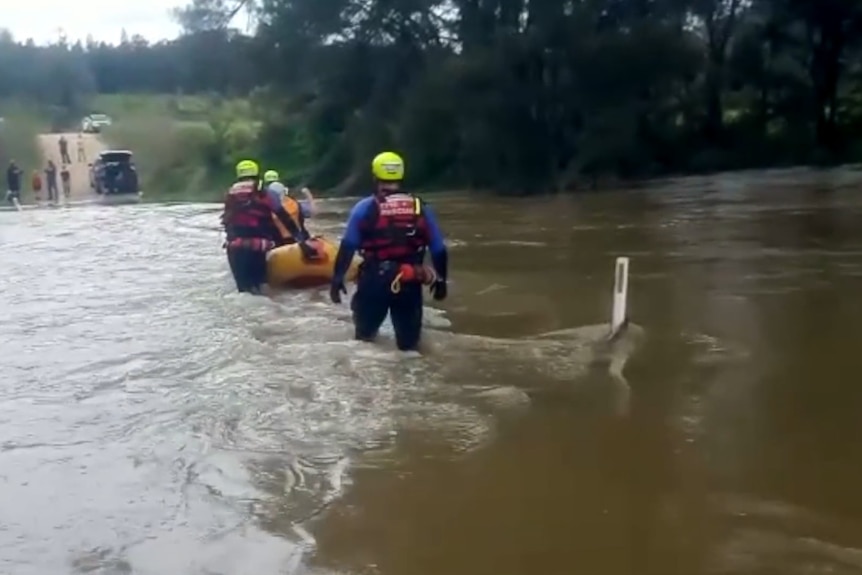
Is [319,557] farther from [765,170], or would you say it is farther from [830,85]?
[830,85]

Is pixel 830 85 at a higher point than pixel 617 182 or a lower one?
higher

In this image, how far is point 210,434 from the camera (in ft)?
24.7

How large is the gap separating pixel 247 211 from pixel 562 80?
2621cm

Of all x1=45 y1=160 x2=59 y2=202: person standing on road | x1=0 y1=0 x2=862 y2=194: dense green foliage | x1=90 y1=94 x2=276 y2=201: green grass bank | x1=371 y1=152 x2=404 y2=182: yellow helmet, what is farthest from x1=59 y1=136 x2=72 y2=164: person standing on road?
x1=371 y1=152 x2=404 y2=182: yellow helmet

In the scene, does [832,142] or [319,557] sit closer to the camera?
[319,557]

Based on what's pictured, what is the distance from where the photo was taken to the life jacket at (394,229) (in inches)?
351

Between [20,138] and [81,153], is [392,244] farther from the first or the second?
[81,153]

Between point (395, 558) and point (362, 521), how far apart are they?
1.69ft

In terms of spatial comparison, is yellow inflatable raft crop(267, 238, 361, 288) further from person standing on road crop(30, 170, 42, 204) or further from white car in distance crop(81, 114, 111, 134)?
white car in distance crop(81, 114, 111, 134)

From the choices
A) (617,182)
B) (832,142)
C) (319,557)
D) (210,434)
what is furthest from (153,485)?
(832,142)

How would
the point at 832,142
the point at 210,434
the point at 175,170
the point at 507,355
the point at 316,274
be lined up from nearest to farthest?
the point at 210,434 → the point at 507,355 → the point at 316,274 → the point at 832,142 → the point at 175,170

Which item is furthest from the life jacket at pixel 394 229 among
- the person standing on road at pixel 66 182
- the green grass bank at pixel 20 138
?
the green grass bank at pixel 20 138

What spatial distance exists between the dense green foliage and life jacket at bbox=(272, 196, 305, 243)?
23966mm

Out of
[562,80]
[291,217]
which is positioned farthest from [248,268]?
[562,80]
